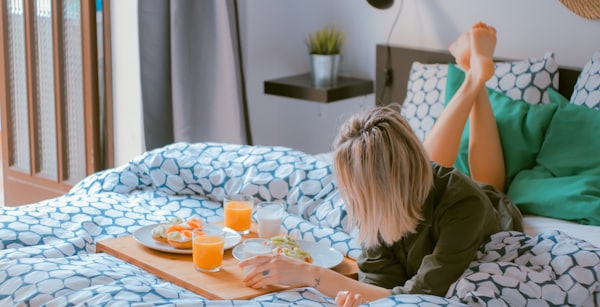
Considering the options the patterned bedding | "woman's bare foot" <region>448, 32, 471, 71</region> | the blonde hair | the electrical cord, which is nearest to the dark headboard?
the electrical cord

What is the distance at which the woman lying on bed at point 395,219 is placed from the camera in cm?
195

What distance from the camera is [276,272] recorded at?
2.01 m

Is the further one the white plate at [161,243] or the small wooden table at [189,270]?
the white plate at [161,243]

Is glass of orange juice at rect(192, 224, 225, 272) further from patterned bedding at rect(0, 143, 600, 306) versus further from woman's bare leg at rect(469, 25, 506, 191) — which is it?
woman's bare leg at rect(469, 25, 506, 191)

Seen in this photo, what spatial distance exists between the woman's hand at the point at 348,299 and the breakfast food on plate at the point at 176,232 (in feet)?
1.62

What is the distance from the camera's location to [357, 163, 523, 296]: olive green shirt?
6.53 ft

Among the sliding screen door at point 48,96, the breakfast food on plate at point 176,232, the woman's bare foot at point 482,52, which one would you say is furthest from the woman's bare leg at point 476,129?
the sliding screen door at point 48,96

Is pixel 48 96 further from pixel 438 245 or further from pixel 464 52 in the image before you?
pixel 438 245

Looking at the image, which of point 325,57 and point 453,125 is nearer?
point 453,125

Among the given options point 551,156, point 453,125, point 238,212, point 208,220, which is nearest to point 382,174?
point 238,212

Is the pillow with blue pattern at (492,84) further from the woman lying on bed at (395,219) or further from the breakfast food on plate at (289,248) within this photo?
the breakfast food on plate at (289,248)

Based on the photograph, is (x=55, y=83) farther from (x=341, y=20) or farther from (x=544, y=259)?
(x=544, y=259)

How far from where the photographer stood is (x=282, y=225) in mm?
2537

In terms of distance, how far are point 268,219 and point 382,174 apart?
0.52 m
